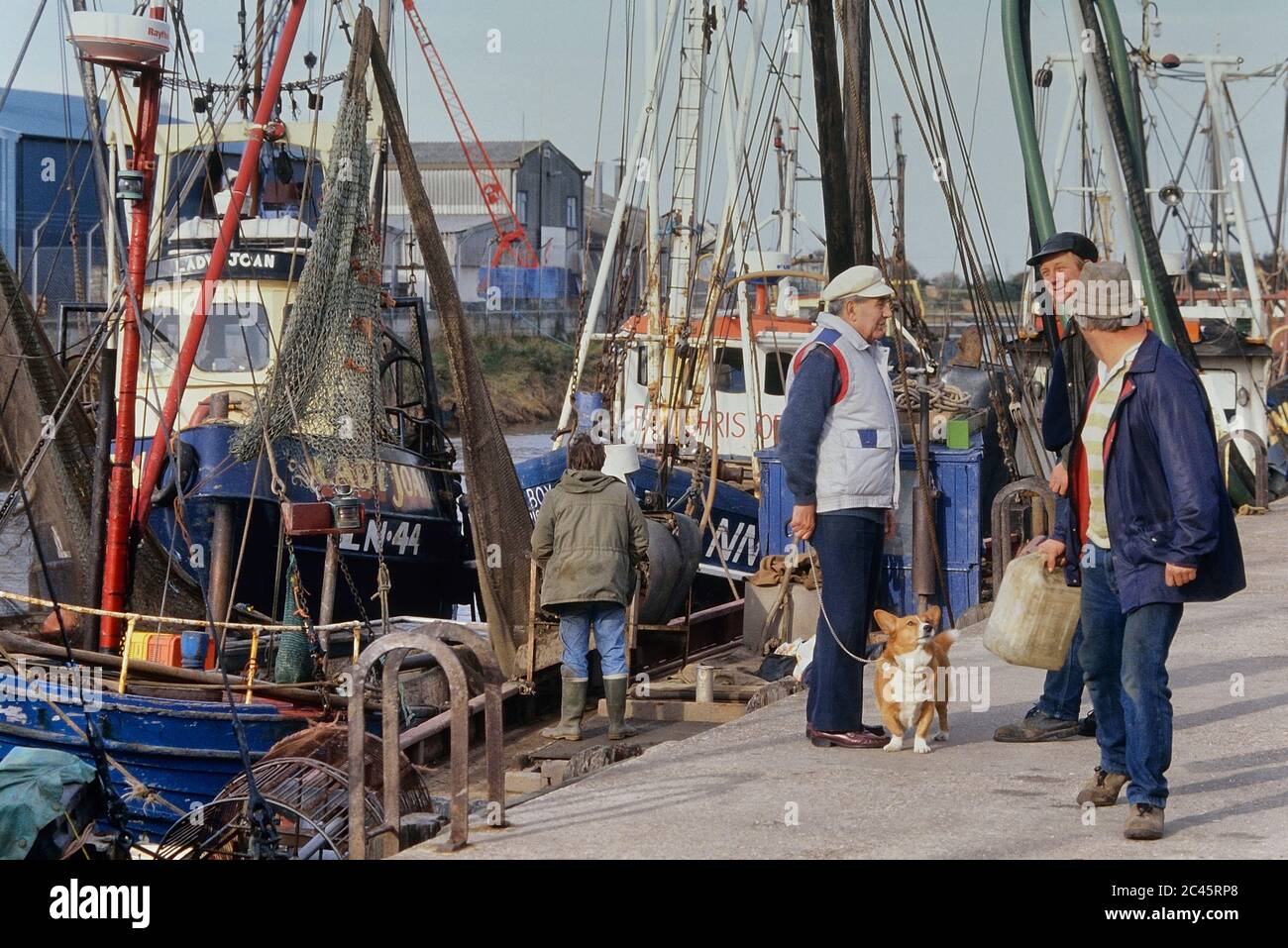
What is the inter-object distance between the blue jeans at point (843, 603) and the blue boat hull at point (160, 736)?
3.69m

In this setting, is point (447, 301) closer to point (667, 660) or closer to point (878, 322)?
point (667, 660)

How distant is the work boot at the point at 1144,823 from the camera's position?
500 centimetres

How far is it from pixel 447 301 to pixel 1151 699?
6023 mm

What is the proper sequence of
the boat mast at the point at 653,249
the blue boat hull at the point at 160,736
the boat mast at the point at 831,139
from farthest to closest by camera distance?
the boat mast at the point at 653,249
the boat mast at the point at 831,139
the blue boat hull at the point at 160,736

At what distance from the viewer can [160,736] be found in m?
9.06

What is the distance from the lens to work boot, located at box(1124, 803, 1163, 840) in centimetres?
500

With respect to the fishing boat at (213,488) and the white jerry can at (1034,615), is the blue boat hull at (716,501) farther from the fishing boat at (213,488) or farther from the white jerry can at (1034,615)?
the white jerry can at (1034,615)

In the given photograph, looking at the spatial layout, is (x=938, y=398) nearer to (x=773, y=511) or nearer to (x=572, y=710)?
(x=773, y=511)

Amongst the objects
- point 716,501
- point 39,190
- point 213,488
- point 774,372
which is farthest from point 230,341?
point 39,190

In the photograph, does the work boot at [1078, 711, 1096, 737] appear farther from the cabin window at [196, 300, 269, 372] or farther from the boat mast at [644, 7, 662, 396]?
the boat mast at [644, 7, 662, 396]

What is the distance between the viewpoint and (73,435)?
426 inches

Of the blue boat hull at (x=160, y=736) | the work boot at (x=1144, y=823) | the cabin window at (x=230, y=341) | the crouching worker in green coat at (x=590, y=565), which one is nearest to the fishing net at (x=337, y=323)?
the blue boat hull at (x=160, y=736)

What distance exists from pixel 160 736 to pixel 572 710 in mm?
2278
